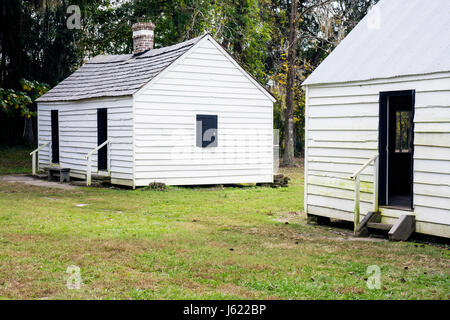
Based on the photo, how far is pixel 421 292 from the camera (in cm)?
678

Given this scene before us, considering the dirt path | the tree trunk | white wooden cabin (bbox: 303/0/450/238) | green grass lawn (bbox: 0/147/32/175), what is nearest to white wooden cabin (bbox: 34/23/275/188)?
the dirt path

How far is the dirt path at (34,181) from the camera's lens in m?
20.2

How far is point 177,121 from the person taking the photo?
19.8m

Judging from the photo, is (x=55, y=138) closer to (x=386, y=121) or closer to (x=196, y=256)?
(x=386, y=121)

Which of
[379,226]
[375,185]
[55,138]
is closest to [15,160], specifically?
[55,138]

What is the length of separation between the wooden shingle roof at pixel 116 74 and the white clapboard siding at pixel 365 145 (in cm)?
806

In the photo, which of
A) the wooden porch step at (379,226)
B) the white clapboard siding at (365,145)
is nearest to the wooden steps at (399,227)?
the wooden porch step at (379,226)

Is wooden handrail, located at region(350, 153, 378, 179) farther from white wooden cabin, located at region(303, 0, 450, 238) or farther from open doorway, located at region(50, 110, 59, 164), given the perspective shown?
open doorway, located at region(50, 110, 59, 164)

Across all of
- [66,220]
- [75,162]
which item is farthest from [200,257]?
[75,162]

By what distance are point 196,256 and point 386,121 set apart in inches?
183

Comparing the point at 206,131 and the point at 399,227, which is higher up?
the point at 206,131

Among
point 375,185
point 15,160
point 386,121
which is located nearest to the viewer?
point 386,121

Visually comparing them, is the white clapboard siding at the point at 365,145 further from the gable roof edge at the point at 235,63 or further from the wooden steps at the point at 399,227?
the gable roof edge at the point at 235,63
